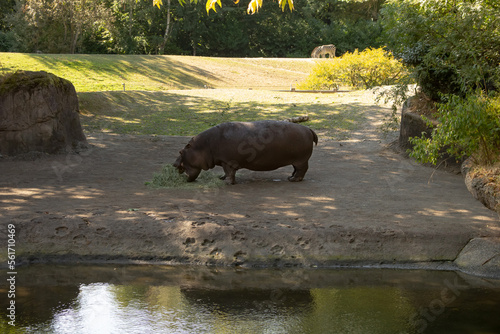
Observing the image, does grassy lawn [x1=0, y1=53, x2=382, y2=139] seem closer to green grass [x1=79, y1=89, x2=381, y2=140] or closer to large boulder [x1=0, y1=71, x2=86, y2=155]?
green grass [x1=79, y1=89, x2=381, y2=140]

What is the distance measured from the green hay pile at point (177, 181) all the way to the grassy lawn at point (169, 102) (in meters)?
6.29

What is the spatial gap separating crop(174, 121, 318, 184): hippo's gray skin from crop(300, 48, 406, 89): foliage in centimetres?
1532

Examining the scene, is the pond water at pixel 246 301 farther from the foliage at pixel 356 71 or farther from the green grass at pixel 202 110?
the foliage at pixel 356 71

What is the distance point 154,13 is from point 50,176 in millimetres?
37317

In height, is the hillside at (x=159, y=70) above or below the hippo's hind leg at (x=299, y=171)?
above

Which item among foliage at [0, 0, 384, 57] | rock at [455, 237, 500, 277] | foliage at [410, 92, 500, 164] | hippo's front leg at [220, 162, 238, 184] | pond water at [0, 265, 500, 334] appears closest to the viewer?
pond water at [0, 265, 500, 334]

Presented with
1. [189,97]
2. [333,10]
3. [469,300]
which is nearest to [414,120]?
[469,300]

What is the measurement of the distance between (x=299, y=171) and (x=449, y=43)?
4726 millimetres

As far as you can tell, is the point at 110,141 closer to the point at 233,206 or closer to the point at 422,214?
the point at 233,206

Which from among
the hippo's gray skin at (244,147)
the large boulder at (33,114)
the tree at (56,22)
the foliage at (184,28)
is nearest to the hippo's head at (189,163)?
the hippo's gray skin at (244,147)

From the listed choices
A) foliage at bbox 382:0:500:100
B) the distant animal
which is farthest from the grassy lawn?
the distant animal

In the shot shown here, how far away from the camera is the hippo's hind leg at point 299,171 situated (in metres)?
11.8

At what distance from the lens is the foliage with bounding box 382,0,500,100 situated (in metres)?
11.2

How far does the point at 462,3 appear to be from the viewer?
11.8 meters
